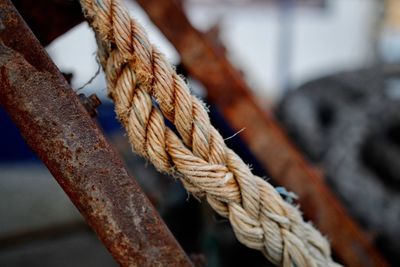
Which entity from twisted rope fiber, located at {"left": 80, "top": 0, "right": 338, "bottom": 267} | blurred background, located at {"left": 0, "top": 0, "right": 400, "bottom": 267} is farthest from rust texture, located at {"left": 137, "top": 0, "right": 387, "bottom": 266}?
twisted rope fiber, located at {"left": 80, "top": 0, "right": 338, "bottom": 267}

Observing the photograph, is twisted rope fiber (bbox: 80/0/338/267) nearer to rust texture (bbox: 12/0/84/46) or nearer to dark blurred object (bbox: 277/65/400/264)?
rust texture (bbox: 12/0/84/46)

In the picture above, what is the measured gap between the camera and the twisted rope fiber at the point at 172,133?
2.18 ft

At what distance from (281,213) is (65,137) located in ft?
1.03

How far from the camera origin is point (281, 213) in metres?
0.71

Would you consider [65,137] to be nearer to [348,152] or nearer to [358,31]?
[348,152]

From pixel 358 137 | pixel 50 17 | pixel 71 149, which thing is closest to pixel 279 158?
pixel 50 17

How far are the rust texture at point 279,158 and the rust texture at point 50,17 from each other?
0.40 metres

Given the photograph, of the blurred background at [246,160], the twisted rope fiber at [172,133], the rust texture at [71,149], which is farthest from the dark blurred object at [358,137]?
the rust texture at [71,149]

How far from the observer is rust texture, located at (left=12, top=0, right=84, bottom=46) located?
0.91 metres

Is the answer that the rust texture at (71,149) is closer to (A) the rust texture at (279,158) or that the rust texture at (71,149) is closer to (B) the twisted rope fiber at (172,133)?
(B) the twisted rope fiber at (172,133)

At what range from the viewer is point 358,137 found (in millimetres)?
2236

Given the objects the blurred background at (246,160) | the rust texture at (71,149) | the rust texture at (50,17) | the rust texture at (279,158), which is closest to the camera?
the rust texture at (71,149)

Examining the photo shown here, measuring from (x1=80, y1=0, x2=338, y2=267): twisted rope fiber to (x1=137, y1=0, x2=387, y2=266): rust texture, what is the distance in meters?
0.61

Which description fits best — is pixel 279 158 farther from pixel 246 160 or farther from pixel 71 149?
pixel 71 149
